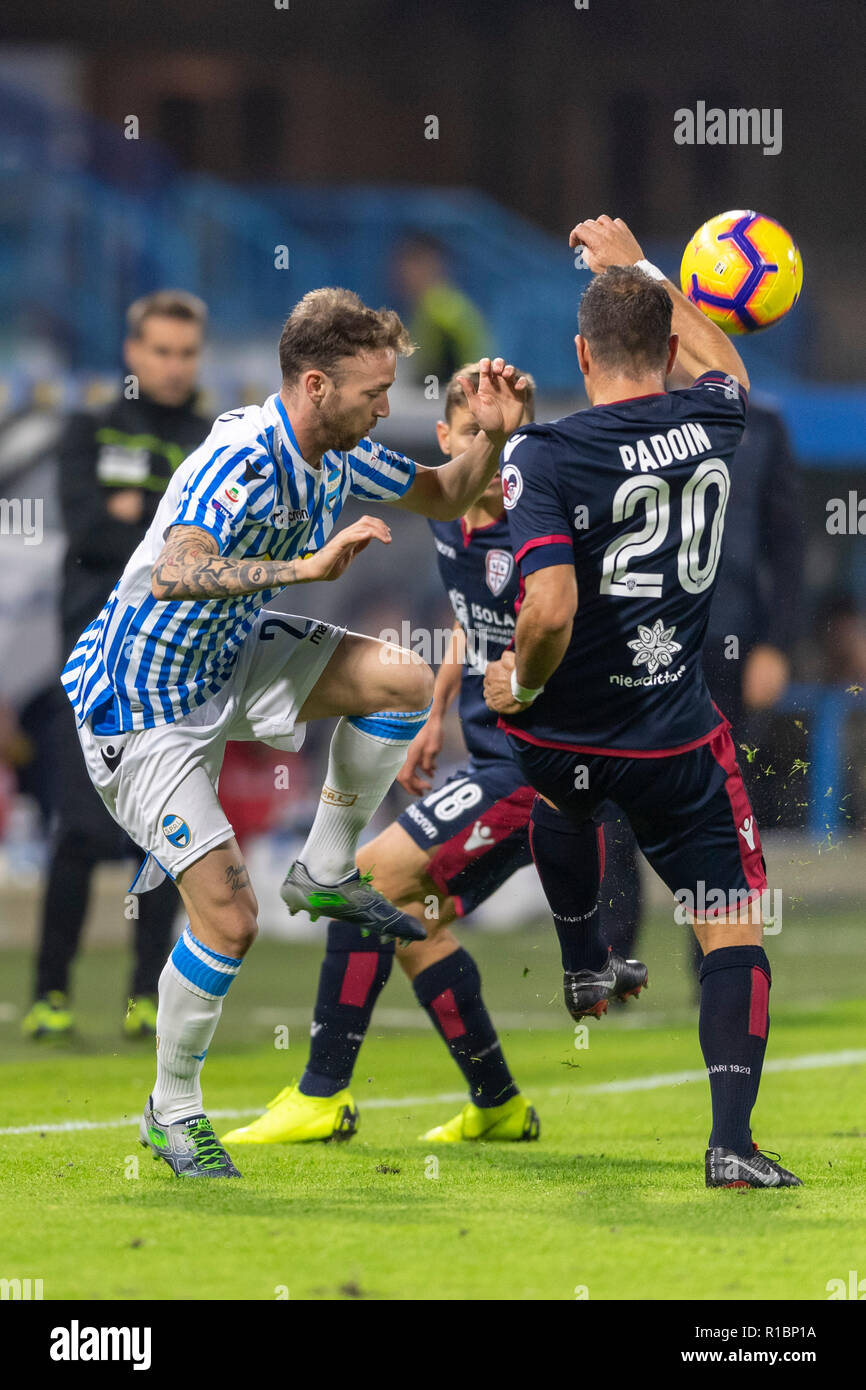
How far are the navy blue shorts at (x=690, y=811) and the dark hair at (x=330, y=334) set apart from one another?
97 cm

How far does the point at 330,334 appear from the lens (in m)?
4.14

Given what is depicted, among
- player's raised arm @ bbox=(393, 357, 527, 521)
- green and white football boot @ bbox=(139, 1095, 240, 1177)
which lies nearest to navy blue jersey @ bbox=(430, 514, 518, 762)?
player's raised arm @ bbox=(393, 357, 527, 521)

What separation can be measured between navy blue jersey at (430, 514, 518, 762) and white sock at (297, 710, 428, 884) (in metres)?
0.62

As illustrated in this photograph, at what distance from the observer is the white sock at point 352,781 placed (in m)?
4.50

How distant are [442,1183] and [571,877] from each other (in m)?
0.75

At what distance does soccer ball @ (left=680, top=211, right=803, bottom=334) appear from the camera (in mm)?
4855

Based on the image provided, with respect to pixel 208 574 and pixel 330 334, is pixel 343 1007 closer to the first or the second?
pixel 208 574

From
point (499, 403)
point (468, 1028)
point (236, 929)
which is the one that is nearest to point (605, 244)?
point (499, 403)

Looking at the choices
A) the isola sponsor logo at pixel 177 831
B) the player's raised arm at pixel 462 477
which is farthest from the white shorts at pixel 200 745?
the player's raised arm at pixel 462 477

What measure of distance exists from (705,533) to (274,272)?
14.8 metres
